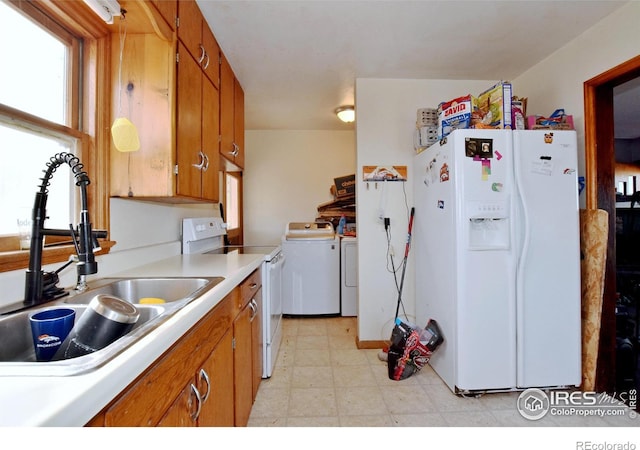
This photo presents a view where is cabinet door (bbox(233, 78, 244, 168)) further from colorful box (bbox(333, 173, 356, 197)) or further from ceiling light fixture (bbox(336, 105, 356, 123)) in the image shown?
colorful box (bbox(333, 173, 356, 197))

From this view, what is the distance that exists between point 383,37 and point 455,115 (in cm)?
70

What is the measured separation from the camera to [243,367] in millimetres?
1486

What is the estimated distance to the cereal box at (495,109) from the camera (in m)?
1.86

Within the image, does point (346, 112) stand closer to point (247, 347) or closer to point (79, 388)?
point (247, 347)

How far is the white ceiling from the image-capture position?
1.69 m

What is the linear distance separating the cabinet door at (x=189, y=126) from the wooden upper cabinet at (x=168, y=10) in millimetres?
102

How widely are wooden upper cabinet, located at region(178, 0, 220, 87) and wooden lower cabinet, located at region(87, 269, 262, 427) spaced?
1.28 metres

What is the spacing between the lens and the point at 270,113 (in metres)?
3.41

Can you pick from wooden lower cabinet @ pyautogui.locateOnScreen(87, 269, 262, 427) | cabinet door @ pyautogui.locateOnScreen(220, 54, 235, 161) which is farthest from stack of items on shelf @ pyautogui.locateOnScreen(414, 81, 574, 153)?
wooden lower cabinet @ pyautogui.locateOnScreen(87, 269, 262, 427)

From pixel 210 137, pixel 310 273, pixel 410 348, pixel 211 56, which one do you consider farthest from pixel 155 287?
pixel 310 273

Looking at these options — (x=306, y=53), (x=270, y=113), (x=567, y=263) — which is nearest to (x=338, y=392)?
(x=567, y=263)

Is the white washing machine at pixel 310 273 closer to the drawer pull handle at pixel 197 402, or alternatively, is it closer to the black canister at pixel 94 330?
the drawer pull handle at pixel 197 402

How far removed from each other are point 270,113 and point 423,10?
6.76ft
